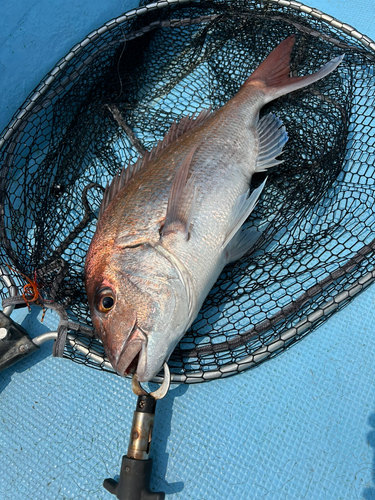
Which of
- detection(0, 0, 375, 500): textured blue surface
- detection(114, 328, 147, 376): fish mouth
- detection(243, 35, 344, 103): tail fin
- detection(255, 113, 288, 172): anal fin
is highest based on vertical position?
detection(243, 35, 344, 103): tail fin

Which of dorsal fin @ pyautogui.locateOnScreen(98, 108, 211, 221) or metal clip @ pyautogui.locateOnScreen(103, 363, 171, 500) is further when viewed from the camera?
dorsal fin @ pyautogui.locateOnScreen(98, 108, 211, 221)

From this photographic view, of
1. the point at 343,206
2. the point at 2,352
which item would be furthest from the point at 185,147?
the point at 2,352

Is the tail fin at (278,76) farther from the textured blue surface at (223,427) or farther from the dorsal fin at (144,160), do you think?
the textured blue surface at (223,427)

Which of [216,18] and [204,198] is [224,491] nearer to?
[204,198]

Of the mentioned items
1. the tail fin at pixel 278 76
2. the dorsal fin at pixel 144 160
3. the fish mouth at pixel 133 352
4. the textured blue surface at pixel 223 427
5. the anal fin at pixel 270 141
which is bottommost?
the textured blue surface at pixel 223 427

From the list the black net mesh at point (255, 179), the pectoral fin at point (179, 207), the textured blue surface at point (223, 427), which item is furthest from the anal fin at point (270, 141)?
the textured blue surface at point (223, 427)

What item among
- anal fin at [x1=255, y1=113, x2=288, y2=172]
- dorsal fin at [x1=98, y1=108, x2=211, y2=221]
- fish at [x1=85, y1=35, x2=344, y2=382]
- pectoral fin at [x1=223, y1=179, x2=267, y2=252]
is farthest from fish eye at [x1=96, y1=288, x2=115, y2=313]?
anal fin at [x1=255, y1=113, x2=288, y2=172]

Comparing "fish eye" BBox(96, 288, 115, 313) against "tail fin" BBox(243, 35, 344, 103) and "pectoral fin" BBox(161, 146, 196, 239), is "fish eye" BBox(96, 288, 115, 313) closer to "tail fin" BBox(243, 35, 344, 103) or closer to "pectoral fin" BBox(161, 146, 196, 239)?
"pectoral fin" BBox(161, 146, 196, 239)

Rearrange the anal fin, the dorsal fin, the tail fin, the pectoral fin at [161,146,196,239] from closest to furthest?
the pectoral fin at [161,146,196,239] → the dorsal fin → the anal fin → the tail fin
